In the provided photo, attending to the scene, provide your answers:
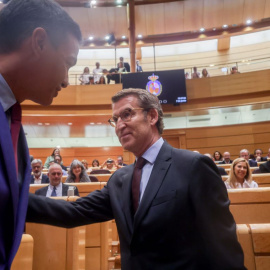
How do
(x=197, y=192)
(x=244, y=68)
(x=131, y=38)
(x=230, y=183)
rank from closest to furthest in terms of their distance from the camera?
1. (x=197, y=192)
2. (x=230, y=183)
3. (x=131, y=38)
4. (x=244, y=68)

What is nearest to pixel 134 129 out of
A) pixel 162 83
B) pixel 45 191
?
pixel 45 191

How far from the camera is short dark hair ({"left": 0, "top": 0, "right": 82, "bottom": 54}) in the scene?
24.7 inches

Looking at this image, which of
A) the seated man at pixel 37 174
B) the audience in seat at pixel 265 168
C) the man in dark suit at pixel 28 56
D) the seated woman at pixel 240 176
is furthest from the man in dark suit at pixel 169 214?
the audience in seat at pixel 265 168

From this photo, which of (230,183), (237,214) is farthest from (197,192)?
(230,183)

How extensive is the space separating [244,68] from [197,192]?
10594 mm

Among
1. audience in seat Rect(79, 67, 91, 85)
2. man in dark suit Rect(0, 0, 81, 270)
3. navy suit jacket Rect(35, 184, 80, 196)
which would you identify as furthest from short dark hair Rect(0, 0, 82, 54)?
audience in seat Rect(79, 67, 91, 85)

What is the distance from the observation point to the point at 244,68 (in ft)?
34.4

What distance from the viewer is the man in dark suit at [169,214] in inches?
36.5

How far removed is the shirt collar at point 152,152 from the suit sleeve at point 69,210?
251 millimetres

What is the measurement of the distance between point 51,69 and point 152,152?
0.69 meters

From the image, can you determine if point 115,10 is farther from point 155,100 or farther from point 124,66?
point 155,100

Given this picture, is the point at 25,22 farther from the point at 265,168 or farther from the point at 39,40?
the point at 265,168

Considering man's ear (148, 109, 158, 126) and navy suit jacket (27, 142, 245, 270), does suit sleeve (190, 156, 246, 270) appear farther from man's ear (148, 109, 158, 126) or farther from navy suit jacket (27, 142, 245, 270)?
man's ear (148, 109, 158, 126)

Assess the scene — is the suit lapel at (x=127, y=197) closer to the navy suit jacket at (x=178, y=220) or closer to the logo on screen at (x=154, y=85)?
the navy suit jacket at (x=178, y=220)
